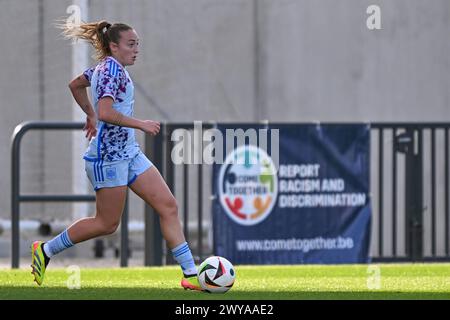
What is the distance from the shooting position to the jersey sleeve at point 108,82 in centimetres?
876

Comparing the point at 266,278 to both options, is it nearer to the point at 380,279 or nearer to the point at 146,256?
the point at 380,279

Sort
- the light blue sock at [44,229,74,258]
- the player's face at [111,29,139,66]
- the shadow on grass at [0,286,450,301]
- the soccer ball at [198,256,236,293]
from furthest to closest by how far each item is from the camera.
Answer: the light blue sock at [44,229,74,258]
the player's face at [111,29,139,66]
the soccer ball at [198,256,236,293]
the shadow on grass at [0,286,450,301]

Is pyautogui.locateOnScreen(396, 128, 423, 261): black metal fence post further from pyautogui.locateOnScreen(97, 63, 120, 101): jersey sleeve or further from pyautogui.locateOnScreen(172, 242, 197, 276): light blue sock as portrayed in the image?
pyautogui.locateOnScreen(97, 63, 120, 101): jersey sleeve

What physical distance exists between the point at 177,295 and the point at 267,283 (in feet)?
4.75

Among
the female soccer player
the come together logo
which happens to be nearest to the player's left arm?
the female soccer player

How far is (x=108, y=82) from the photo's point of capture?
28.8 ft

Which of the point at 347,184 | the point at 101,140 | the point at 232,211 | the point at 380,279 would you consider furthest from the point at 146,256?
the point at 101,140

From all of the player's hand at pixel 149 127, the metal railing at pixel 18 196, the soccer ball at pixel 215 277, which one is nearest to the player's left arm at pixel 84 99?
the player's hand at pixel 149 127

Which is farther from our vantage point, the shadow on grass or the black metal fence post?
the black metal fence post

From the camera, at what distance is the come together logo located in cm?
1302

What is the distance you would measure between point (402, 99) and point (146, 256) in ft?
15.6

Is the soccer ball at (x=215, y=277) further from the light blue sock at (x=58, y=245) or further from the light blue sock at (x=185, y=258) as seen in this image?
the light blue sock at (x=58, y=245)

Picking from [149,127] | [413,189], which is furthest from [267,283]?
[413,189]

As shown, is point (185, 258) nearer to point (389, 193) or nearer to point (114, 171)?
point (114, 171)
